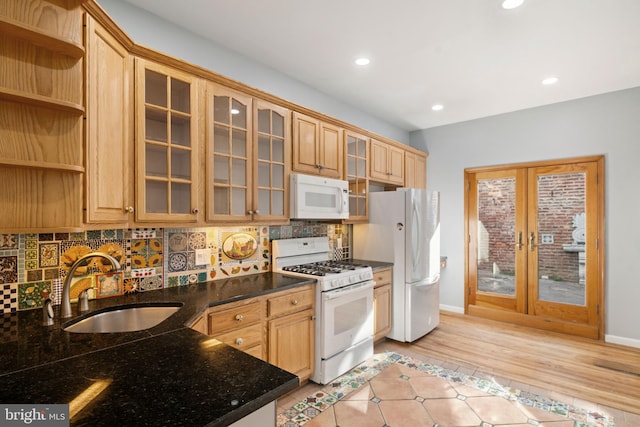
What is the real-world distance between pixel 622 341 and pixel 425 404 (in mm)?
2706

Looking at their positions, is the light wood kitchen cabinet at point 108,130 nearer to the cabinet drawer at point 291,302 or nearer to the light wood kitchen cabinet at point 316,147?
the cabinet drawer at point 291,302

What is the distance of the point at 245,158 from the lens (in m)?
2.50

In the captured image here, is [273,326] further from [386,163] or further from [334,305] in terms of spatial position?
[386,163]

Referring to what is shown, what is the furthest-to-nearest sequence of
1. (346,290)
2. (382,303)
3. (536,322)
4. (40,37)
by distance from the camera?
(536,322), (382,303), (346,290), (40,37)

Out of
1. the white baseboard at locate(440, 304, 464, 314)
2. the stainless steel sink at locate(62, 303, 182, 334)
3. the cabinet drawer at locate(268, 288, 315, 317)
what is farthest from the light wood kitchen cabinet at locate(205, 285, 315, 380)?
the white baseboard at locate(440, 304, 464, 314)

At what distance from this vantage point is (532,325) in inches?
161

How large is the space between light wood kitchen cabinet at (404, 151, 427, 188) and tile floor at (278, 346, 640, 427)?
95.9 inches

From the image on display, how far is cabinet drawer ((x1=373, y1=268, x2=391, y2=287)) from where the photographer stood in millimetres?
3383

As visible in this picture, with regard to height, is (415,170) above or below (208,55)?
below

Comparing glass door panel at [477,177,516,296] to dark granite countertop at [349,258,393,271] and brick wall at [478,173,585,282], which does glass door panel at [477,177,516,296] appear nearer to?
brick wall at [478,173,585,282]

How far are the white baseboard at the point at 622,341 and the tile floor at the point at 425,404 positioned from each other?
168 cm

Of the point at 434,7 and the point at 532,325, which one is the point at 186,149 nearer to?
the point at 434,7

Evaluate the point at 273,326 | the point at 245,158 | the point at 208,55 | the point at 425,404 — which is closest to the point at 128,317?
the point at 273,326

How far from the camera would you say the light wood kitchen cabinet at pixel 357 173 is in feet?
11.5
